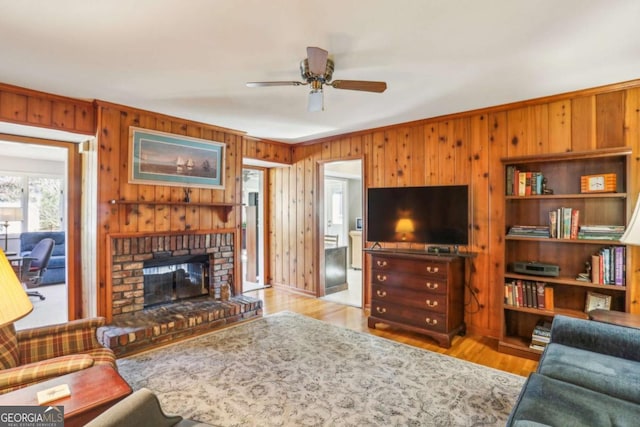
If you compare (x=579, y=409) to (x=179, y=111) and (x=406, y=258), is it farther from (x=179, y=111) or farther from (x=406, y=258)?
(x=179, y=111)

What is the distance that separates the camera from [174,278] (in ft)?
13.9

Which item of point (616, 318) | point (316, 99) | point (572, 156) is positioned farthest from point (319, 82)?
point (616, 318)

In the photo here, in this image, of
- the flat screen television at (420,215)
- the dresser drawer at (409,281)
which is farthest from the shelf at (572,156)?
the dresser drawer at (409,281)

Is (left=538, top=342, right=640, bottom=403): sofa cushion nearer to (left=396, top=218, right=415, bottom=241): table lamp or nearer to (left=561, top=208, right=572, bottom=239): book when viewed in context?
(left=561, top=208, right=572, bottom=239): book

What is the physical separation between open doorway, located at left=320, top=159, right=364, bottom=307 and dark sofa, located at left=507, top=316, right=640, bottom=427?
341 centimetres

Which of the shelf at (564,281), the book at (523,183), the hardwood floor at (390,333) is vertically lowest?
the hardwood floor at (390,333)

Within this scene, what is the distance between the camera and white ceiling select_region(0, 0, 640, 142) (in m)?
1.83

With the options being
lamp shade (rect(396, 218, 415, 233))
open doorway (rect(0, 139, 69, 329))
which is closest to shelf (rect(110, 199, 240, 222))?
lamp shade (rect(396, 218, 415, 233))

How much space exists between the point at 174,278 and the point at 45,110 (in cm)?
224

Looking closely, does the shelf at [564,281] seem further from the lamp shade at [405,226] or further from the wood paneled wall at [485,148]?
the lamp shade at [405,226]

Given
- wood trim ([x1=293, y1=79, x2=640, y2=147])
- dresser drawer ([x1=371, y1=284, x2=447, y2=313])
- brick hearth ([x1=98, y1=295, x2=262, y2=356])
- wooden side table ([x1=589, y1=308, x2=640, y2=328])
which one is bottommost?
brick hearth ([x1=98, y1=295, x2=262, y2=356])

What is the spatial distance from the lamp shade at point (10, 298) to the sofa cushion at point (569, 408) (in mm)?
1846

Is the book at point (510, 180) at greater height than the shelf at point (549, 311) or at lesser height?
greater

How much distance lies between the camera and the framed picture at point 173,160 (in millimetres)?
3648
